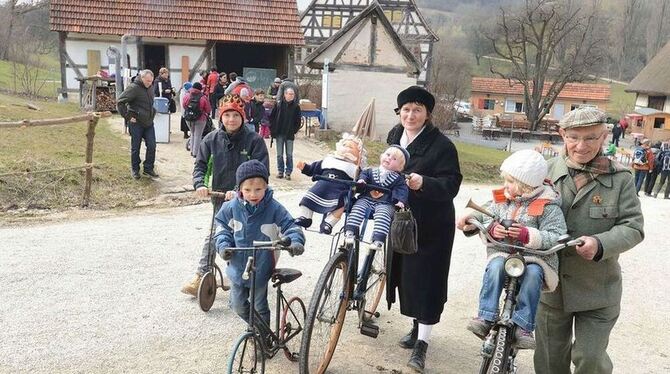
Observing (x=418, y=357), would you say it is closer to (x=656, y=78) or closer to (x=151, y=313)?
(x=151, y=313)

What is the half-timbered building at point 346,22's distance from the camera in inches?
1246

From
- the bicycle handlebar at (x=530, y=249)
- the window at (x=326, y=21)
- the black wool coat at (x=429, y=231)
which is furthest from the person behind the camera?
the window at (x=326, y=21)

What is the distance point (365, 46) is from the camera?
19312 millimetres

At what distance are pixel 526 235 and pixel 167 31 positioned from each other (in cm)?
1986

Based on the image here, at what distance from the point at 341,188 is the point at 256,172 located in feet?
1.86

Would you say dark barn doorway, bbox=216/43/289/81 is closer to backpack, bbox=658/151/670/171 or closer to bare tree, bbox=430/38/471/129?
bare tree, bbox=430/38/471/129

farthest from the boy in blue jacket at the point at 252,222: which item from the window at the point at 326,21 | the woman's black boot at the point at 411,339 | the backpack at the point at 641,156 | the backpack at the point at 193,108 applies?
the window at the point at 326,21

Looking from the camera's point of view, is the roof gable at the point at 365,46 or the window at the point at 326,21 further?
the window at the point at 326,21

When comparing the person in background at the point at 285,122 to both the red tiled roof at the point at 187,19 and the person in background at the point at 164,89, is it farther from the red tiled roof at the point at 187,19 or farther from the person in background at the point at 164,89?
the red tiled roof at the point at 187,19

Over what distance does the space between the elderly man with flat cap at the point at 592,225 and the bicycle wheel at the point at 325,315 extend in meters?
1.26

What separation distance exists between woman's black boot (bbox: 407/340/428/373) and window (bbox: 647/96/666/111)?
45255 millimetres

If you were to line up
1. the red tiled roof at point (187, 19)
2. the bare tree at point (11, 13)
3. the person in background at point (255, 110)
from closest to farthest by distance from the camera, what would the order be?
1. the person in background at point (255, 110)
2. the red tiled roof at point (187, 19)
3. the bare tree at point (11, 13)

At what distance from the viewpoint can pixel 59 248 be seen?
6.57 metres

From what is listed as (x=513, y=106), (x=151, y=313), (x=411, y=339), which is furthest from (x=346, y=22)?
(x=513, y=106)
